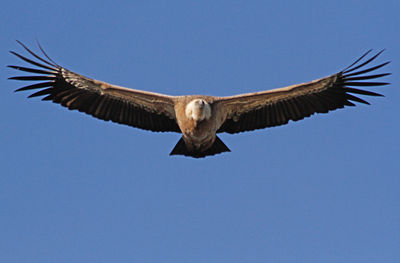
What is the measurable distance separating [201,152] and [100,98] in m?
2.09

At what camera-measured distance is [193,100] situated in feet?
43.1

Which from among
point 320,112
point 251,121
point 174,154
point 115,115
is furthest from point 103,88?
point 320,112

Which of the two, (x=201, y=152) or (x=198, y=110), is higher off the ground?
(x=198, y=110)

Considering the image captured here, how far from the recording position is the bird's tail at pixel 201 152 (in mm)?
13445

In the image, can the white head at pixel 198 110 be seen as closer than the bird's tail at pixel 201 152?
Yes

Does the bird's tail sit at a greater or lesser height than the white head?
lesser

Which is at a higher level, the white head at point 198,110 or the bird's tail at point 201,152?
the white head at point 198,110

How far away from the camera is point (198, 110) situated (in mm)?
12688

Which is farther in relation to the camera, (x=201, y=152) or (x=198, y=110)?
(x=201, y=152)

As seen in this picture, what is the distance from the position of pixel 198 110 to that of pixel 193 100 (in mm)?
485

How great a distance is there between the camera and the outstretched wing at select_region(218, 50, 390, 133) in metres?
13.4

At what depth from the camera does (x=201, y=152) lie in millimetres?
13414

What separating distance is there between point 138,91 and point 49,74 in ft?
5.46

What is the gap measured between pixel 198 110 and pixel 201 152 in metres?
1.04
